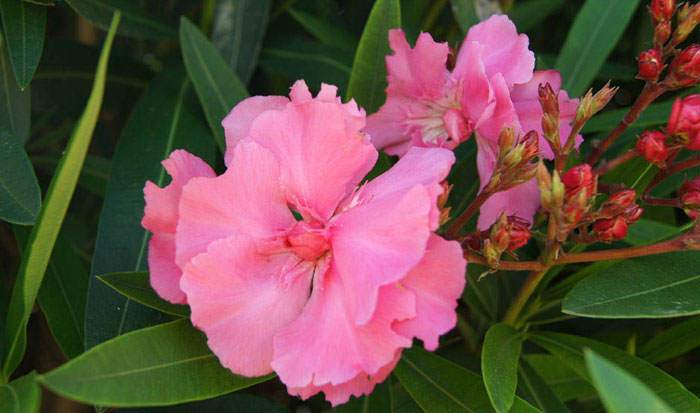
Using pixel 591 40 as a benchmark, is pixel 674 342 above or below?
below

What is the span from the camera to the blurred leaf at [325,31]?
1.61 meters

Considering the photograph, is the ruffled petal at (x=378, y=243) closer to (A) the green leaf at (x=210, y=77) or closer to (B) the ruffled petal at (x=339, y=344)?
(B) the ruffled petal at (x=339, y=344)

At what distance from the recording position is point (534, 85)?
3.62 ft

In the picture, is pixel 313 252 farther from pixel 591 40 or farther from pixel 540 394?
pixel 591 40

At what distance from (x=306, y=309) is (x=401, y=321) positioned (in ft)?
0.38

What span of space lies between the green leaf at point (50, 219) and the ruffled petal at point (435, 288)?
33 centimetres

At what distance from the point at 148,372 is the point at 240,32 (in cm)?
77

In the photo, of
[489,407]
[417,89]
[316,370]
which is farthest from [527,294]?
[316,370]

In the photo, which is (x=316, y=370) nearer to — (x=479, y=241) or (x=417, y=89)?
(x=479, y=241)


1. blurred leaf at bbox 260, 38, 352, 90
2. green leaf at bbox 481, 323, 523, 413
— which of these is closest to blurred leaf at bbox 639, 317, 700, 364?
green leaf at bbox 481, 323, 523, 413

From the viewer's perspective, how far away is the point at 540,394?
3.89 ft

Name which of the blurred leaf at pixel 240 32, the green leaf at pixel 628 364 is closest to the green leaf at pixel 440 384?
the green leaf at pixel 628 364

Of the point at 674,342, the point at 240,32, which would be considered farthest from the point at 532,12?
the point at 674,342

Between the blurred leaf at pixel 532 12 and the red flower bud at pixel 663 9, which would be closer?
the red flower bud at pixel 663 9
